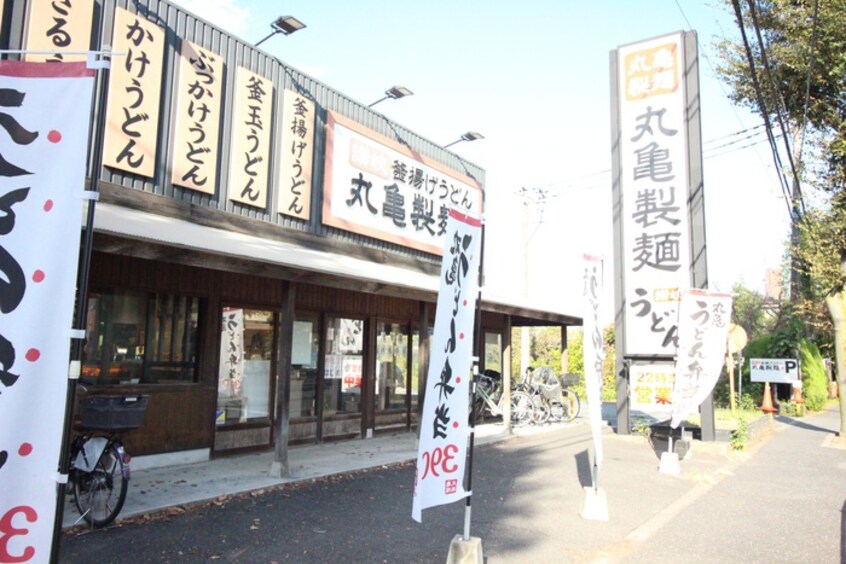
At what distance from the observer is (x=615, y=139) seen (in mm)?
13484

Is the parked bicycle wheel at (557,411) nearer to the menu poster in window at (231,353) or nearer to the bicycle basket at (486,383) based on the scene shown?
the bicycle basket at (486,383)

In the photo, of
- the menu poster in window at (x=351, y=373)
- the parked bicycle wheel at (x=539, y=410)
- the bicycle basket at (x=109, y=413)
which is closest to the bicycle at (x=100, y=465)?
the bicycle basket at (x=109, y=413)

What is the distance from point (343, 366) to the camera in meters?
11.5

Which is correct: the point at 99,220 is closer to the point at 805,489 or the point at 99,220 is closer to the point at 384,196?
the point at 384,196

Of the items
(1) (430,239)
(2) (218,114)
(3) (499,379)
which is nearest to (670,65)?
(1) (430,239)

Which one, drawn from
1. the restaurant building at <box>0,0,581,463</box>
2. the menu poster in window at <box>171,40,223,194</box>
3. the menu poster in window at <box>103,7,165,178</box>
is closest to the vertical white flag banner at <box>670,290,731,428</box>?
the restaurant building at <box>0,0,581,463</box>

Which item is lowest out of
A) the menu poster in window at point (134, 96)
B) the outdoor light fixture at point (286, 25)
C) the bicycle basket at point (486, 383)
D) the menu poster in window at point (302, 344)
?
the bicycle basket at point (486, 383)

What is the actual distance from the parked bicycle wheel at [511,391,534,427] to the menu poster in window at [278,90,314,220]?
22.5ft

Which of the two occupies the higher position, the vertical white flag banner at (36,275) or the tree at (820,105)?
the tree at (820,105)

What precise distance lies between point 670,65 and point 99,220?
11470 mm

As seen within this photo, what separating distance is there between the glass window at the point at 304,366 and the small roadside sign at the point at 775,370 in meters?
14.9

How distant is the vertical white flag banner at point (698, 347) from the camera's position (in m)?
9.57

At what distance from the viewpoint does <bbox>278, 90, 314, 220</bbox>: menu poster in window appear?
33.2ft

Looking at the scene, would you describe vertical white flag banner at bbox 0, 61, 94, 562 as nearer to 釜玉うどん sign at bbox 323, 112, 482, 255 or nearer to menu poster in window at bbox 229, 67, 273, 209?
menu poster in window at bbox 229, 67, 273, 209
